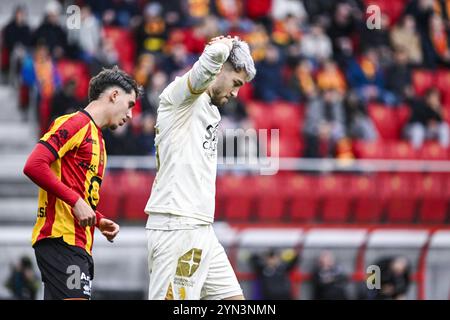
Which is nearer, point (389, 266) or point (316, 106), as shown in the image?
point (389, 266)

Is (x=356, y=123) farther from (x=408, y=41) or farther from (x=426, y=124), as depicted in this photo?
(x=408, y=41)

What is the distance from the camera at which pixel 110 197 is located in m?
13.9

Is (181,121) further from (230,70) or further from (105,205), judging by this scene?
(105,205)

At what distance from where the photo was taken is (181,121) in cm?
690

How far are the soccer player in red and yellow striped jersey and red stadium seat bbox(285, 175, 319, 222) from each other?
7.66 metres

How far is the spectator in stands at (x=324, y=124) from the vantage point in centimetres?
1509

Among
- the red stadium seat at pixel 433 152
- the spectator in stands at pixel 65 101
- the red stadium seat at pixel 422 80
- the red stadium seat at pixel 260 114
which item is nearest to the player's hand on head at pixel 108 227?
the spectator in stands at pixel 65 101

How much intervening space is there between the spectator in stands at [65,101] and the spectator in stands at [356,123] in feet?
13.4

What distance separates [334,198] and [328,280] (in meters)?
1.85

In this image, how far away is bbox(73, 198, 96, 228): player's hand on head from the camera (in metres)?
6.51
